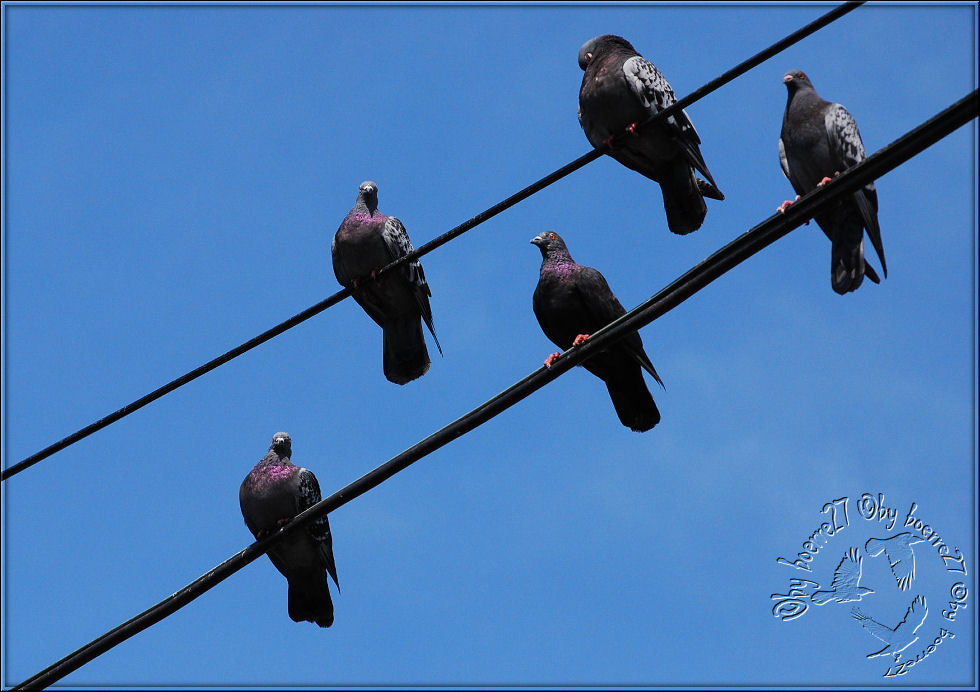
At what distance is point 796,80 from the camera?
7996 millimetres

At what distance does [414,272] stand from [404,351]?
0.62 metres

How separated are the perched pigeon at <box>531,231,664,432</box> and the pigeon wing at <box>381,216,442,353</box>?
1.12 m

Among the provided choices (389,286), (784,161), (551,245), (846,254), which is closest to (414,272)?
(389,286)

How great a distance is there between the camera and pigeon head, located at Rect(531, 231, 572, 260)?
8.64 meters

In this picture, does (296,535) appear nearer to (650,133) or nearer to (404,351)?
(404,351)

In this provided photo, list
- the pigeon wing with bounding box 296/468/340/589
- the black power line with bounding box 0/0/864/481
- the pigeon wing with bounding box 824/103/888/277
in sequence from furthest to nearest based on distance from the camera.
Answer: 1. the pigeon wing with bounding box 296/468/340/589
2. the pigeon wing with bounding box 824/103/888/277
3. the black power line with bounding box 0/0/864/481

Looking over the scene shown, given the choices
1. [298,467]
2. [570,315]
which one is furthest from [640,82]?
A: [298,467]

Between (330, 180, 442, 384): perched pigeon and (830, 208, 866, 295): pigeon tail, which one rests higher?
(330, 180, 442, 384): perched pigeon

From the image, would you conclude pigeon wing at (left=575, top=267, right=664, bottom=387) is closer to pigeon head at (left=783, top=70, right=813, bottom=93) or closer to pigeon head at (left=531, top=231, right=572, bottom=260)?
pigeon head at (left=531, top=231, right=572, bottom=260)

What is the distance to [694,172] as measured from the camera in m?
8.59

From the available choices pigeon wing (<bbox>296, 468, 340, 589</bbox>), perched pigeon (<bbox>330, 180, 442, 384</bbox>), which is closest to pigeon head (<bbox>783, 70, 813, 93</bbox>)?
perched pigeon (<bbox>330, 180, 442, 384</bbox>)

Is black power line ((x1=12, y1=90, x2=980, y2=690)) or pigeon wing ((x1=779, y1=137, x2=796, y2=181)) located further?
pigeon wing ((x1=779, y1=137, x2=796, y2=181))

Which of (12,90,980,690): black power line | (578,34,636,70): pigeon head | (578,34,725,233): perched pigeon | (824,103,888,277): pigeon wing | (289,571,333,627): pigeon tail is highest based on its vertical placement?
(578,34,636,70): pigeon head

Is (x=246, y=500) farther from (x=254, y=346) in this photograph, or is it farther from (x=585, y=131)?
Result: (x=585, y=131)
